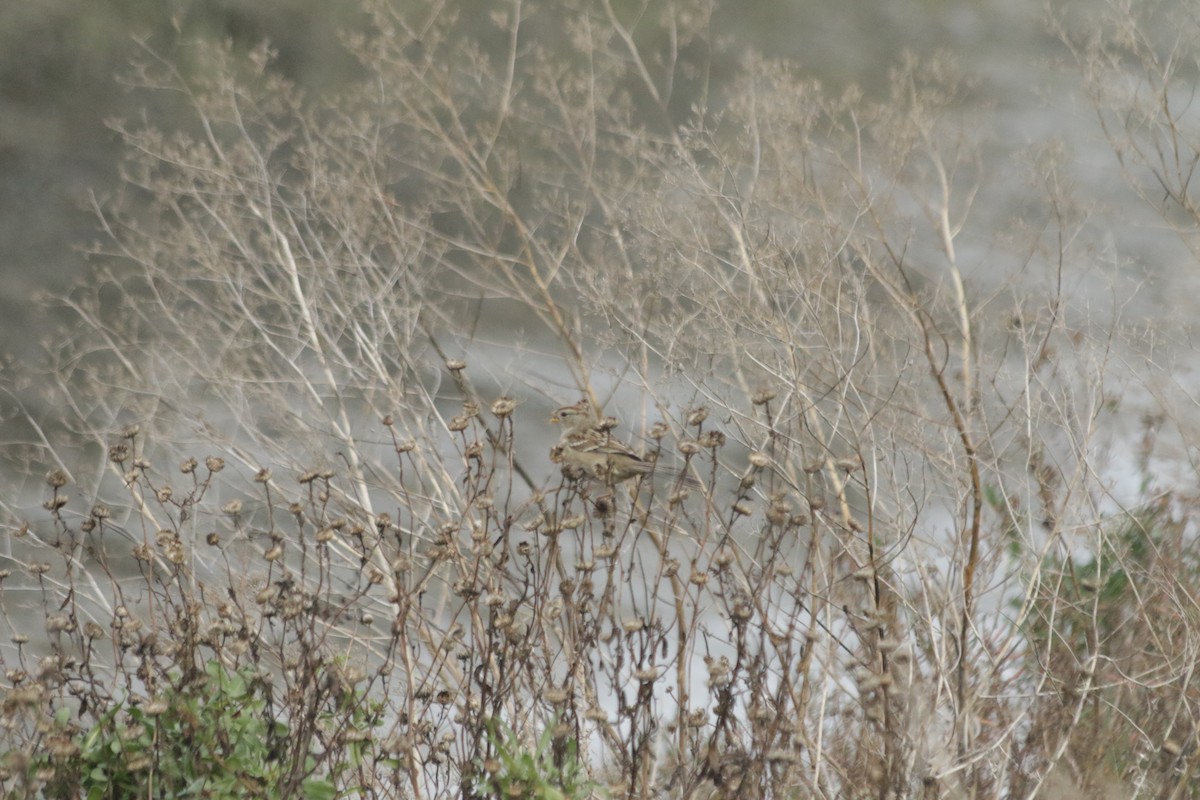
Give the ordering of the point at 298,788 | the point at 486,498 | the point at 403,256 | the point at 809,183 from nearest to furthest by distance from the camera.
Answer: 1. the point at 298,788
2. the point at 486,498
3. the point at 809,183
4. the point at 403,256

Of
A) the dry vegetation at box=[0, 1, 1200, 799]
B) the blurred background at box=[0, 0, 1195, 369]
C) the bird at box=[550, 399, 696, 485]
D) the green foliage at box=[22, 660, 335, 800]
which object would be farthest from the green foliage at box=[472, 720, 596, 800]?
the blurred background at box=[0, 0, 1195, 369]

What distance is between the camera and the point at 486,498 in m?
3.75

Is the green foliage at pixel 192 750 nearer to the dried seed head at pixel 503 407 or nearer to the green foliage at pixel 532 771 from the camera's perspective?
the green foliage at pixel 532 771

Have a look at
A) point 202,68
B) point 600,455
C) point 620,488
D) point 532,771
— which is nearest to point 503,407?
point 600,455

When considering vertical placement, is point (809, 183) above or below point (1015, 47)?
below

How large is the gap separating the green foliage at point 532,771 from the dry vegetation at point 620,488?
2cm

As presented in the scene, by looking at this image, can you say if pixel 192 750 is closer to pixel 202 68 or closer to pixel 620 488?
pixel 620 488

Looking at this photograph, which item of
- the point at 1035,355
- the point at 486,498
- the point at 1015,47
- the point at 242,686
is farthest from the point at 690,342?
the point at 1015,47

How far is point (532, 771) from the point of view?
333 centimetres

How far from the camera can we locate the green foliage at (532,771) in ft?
10.9

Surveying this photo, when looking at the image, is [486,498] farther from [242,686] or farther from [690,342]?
[690,342]

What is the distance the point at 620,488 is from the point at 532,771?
402 centimetres

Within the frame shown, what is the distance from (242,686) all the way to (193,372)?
5400 millimetres

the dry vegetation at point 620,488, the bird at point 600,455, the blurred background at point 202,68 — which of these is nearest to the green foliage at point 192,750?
the dry vegetation at point 620,488
